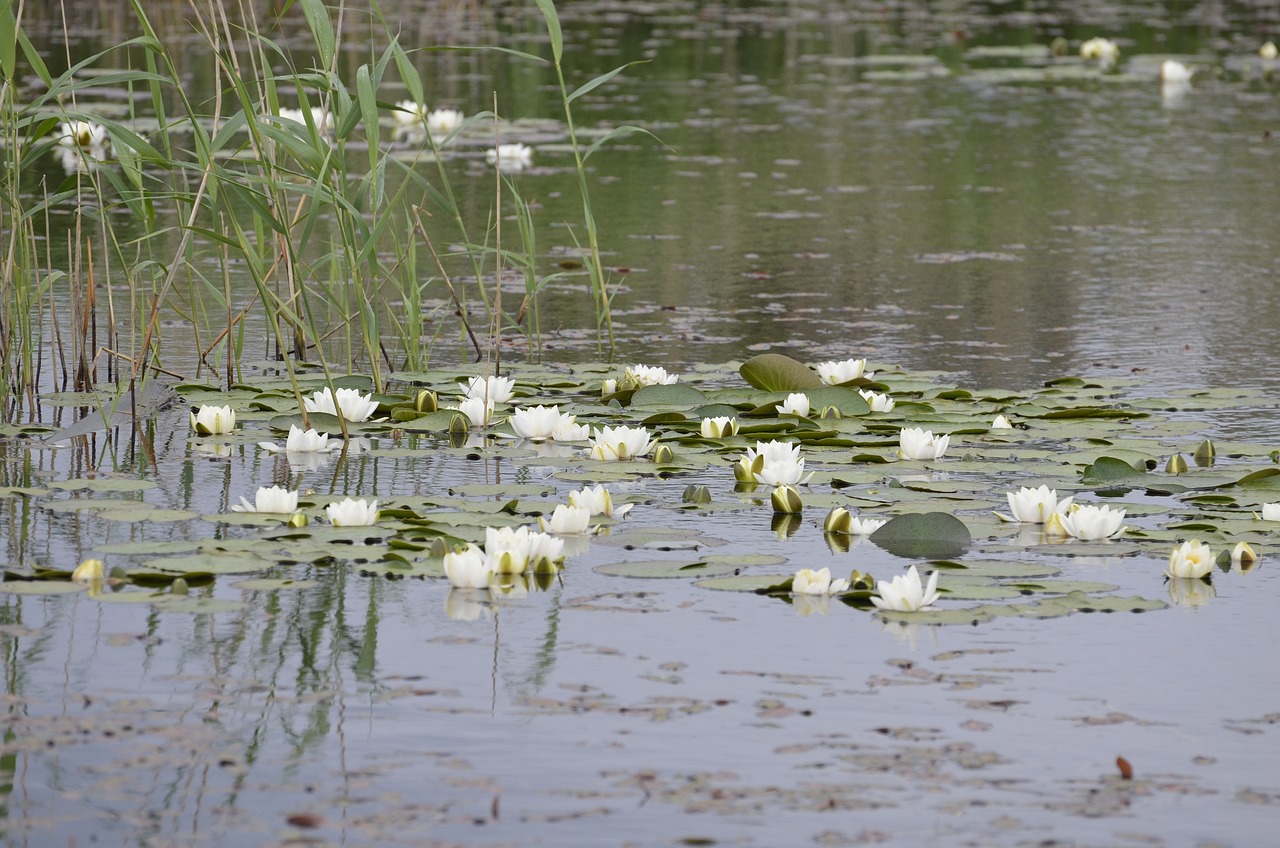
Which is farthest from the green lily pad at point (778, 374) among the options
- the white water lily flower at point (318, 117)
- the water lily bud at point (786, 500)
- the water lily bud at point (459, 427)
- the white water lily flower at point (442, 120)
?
the white water lily flower at point (442, 120)

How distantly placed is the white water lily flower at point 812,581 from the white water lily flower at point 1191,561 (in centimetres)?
59

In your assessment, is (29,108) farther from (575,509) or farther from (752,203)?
(752,203)

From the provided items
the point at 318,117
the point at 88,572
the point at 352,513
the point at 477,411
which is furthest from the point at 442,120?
the point at 88,572

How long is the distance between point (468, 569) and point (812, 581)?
21.4 inches

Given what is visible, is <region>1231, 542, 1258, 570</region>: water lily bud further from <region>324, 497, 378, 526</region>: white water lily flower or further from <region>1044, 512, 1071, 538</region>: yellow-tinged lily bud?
<region>324, 497, 378, 526</region>: white water lily flower

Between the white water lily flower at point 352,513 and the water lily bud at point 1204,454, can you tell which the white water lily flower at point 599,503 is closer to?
the white water lily flower at point 352,513

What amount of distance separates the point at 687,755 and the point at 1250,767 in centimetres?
70

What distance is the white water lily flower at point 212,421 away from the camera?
4.07 m

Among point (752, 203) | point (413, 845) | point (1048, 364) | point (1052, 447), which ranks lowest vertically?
point (413, 845)

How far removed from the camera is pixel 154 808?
2.10m

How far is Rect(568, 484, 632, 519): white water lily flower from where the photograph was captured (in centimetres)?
330

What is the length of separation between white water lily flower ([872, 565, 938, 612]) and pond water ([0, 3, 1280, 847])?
3 cm

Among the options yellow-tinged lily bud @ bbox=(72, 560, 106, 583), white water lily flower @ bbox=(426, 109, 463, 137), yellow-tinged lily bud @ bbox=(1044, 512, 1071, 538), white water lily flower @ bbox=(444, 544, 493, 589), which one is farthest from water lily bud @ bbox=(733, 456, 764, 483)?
white water lily flower @ bbox=(426, 109, 463, 137)

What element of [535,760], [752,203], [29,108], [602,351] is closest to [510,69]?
[752,203]
